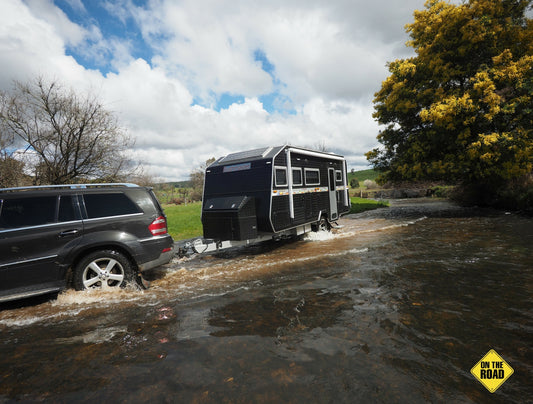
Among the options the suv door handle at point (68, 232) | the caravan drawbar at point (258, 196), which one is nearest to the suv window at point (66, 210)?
the suv door handle at point (68, 232)

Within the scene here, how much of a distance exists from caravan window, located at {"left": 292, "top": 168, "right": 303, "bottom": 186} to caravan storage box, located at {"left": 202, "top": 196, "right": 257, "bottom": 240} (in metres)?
1.66

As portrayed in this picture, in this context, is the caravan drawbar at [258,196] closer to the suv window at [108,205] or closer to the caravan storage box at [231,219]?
the caravan storage box at [231,219]

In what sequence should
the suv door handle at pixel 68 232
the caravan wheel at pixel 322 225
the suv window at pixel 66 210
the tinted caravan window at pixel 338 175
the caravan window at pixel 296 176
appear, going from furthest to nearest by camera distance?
the tinted caravan window at pixel 338 175 < the caravan wheel at pixel 322 225 < the caravan window at pixel 296 176 < the suv window at pixel 66 210 < the suv door handle at pixel 68 232

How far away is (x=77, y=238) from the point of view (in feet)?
14.8

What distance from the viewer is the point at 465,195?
20.2 m

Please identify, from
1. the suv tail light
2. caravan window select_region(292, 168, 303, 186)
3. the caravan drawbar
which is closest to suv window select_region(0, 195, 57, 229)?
the suv tail light

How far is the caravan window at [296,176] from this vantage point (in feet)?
27.8

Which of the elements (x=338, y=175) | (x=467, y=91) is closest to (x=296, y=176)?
(x=338, y=175)

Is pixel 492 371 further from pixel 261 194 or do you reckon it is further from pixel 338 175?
pixel 338 175

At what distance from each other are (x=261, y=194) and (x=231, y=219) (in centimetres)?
115

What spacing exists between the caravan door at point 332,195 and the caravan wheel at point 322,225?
1.10ft

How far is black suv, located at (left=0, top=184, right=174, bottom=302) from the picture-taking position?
13.6 feet

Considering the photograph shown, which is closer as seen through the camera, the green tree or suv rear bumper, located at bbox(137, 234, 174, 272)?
suv rear bumper, located at bbox(137, 234, 174, 272)

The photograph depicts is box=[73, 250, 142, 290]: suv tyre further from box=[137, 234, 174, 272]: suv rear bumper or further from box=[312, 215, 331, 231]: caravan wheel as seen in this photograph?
box=[312, 215, 331, 231]: caravan wheel
